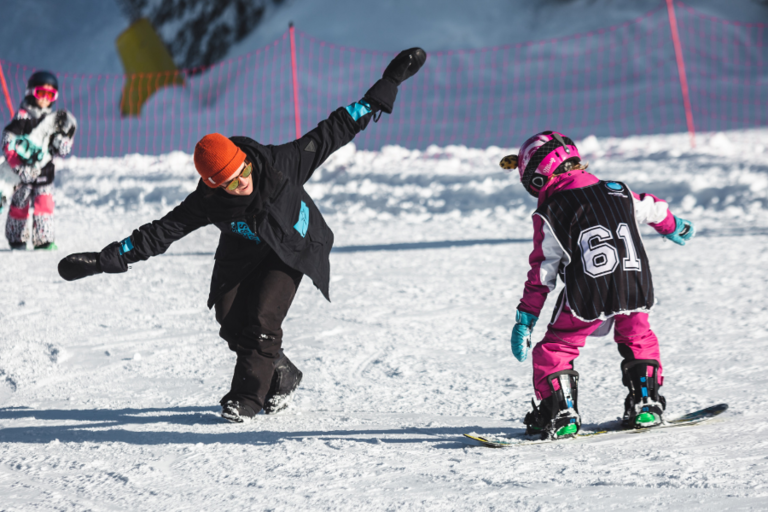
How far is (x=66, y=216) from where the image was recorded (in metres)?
9.45

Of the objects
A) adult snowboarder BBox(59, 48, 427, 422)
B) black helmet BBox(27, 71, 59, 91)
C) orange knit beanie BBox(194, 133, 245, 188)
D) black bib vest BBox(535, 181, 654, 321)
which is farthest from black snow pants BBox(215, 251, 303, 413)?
black helmet BBox(27, 71, 59, 91)

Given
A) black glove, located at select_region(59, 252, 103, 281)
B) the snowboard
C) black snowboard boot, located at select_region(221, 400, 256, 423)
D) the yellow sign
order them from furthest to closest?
1. the yellow sign
2. black snowboard boot, located at select_region(221, 400, 256, 423)
3. black glove, located at select_region(59, 252, 103, 281)
4. the snowboard

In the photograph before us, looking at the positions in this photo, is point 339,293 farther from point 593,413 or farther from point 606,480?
point 606,480

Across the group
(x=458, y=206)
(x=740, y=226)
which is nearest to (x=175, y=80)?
(x=458, y=206)

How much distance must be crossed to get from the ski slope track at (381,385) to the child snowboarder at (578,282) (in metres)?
0.17

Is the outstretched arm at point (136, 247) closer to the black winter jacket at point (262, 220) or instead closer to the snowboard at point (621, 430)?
the black winter jacket at point (262, 220)

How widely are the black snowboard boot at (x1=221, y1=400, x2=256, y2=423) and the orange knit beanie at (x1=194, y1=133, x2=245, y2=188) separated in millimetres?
947

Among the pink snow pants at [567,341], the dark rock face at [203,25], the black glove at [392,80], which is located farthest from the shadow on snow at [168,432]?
the dark rock face at [203,25]

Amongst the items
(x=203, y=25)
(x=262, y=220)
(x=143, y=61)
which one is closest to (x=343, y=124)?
(x=262, y=220)

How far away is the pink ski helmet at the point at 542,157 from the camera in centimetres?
290

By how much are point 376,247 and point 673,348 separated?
3474 millimetres

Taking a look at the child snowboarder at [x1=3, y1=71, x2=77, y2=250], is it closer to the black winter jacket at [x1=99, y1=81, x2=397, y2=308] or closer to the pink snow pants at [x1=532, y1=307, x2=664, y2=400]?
the black winter jacket at [x1=99, y1=81, x2=397, y2=308]

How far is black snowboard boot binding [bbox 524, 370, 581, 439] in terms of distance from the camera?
9.24ft

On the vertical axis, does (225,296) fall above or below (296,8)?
below
